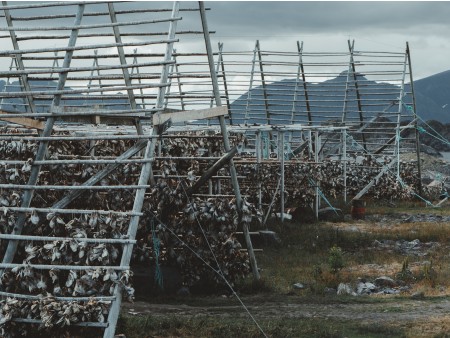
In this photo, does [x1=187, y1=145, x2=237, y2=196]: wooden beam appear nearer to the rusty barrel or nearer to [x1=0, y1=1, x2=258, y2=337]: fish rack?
[x1=0, y1=1, x2=258, y2=337]: fish rack

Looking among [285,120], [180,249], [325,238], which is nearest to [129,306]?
[180,249]

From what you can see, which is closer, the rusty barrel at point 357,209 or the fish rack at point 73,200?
the fish rack at point 73,200

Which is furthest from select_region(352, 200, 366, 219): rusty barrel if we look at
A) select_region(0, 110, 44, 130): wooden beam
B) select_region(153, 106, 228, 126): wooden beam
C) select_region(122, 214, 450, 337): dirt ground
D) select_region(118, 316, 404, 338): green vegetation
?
select_region(0, 110, 44, 130): wooden beam

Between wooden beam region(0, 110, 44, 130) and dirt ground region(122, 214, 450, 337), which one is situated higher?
wooden beam region(0, 110, 44, 130)

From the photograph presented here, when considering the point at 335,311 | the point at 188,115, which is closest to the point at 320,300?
the point at 335,311

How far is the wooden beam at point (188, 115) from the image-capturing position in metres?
11.2

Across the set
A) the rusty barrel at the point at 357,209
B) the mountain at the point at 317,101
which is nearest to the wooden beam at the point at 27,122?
the rusty barrel at the point at 357,209

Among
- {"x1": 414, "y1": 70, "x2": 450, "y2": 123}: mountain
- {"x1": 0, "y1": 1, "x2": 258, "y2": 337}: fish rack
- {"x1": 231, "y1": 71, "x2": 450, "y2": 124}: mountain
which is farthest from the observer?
{"x1": 414, "y1": 70, "x2": 450, "y2": 123}: mountain

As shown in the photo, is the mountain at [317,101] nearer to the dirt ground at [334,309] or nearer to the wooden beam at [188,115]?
the wooden beam at [188,115]

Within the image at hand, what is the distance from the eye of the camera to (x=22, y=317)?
1057 centimetres

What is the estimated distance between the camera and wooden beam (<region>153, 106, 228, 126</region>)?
1116 cm

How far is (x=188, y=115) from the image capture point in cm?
1245

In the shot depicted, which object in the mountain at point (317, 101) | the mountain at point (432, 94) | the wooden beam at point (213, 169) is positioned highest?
the mountain at point (432, 94)

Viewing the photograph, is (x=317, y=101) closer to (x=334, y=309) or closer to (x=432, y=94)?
(x=334, y=309)
